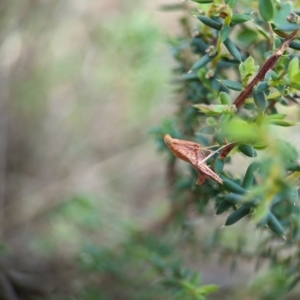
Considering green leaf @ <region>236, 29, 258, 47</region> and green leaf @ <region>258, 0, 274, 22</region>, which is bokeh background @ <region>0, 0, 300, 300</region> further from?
green leaf @ <region>258, 0, 274, 22</region>

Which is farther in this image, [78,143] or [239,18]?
[78,143]

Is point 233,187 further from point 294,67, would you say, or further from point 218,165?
point 294,67

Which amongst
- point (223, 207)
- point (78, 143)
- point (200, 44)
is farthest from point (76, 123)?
point (223, 207)

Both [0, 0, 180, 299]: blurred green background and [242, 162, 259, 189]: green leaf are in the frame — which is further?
[0, 0, 180, 299]: blurred green background

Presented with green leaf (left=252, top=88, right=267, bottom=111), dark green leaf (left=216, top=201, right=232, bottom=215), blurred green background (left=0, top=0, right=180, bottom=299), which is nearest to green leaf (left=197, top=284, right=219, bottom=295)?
dark green leaf (left=216, top=201, right=232, bottom=215)

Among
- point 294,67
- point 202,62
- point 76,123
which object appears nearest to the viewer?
point 294,67

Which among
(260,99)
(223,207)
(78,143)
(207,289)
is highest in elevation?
(260,99)

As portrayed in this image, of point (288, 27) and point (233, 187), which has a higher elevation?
point (288, 27)

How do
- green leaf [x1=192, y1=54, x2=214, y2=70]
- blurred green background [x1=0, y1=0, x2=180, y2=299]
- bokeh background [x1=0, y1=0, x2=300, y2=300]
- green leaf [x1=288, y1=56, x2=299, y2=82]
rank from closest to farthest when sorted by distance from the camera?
green leaf [x1=288, y1=56, x2=299, y2=82]
green leaf [x1=192, y1=54, x2=214, y2=70]
bokeh background [x1=0, y1=0, x2=300, y2=300]
blurred green background [x1=0, y1=0, x2=180, y2=299]

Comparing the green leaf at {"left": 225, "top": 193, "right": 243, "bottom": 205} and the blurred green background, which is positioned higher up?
the green leaf at {"left": 225, "top": 193, "right": 243, "bottom": 205}

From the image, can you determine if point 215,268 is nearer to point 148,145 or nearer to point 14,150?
point 148,145
